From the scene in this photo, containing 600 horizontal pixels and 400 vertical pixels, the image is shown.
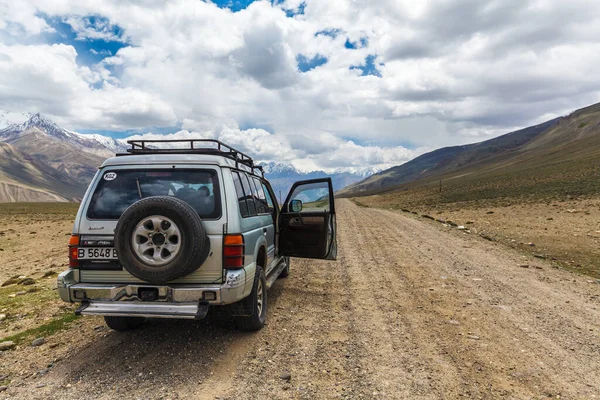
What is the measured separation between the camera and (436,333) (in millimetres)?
5285

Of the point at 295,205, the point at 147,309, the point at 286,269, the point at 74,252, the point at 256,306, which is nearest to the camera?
the point at 147,309

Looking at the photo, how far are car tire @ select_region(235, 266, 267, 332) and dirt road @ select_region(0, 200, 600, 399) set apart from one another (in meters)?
0.14

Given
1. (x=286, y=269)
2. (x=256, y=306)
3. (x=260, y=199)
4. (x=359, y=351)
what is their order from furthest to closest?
(x=286, y=269)
(x=260, y=199)
(x=256, y=306)
(x=359, y=351)


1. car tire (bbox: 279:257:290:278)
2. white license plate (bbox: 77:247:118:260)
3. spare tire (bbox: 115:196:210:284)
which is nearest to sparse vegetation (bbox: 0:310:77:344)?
Answer: white license plate (bbox: 77:247:118:260)

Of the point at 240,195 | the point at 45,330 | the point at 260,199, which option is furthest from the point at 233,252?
the point at 45,330

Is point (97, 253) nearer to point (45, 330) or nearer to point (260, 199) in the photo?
point (45, 330)

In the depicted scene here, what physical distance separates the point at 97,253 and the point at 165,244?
985mm

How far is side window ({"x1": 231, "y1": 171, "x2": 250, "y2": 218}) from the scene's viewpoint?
5.02 meters

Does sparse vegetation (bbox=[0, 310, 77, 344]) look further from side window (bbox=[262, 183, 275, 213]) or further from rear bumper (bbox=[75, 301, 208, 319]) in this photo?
side window (bbox=[262, 183, 275, 213])

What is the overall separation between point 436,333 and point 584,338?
2020mm

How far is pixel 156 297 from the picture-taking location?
14.1ft

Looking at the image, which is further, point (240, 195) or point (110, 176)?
point (240, 195)

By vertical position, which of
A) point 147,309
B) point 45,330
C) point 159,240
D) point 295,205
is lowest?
point 45,330

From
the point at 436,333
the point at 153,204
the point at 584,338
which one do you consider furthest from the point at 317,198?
the point at 584,338
